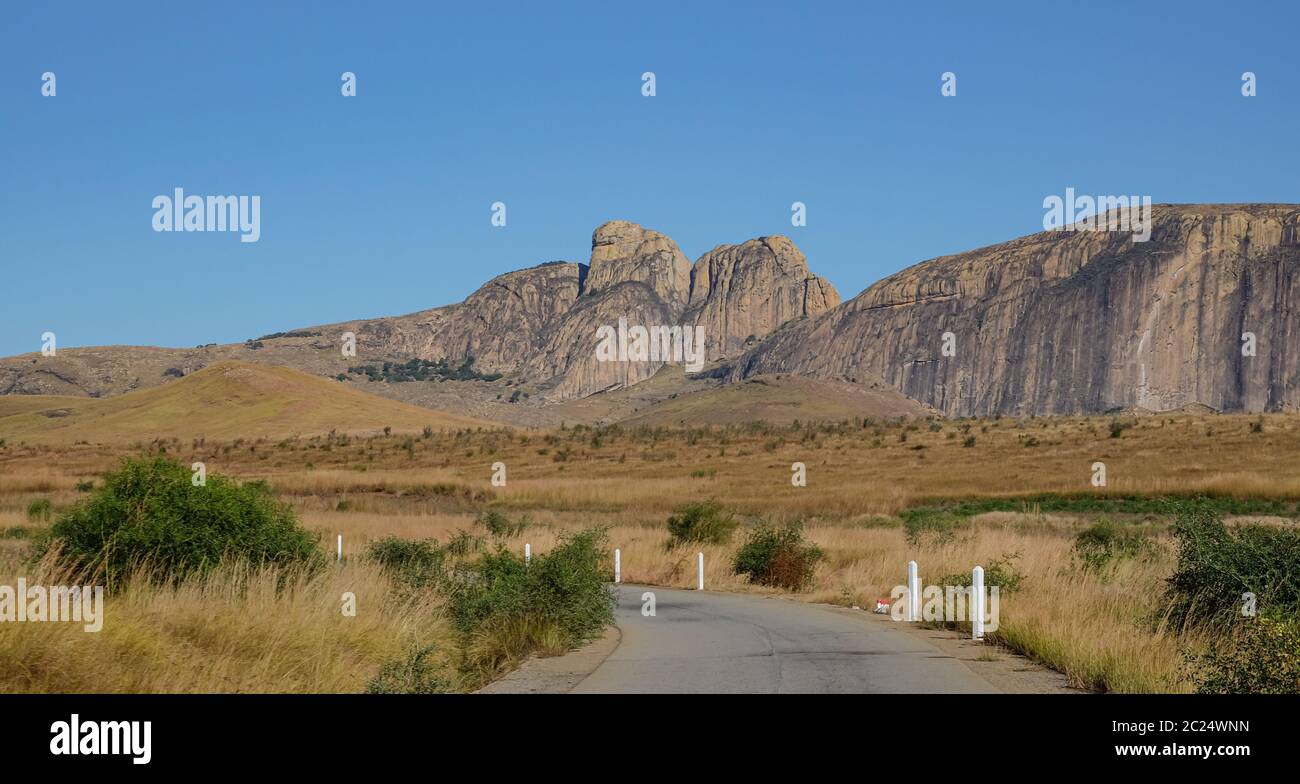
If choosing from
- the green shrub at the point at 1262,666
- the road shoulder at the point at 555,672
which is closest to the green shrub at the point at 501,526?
the road shoulder at the point at 555,672

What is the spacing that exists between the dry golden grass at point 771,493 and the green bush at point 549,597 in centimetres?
152

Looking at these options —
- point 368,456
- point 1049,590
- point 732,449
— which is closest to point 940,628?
point 1049,590

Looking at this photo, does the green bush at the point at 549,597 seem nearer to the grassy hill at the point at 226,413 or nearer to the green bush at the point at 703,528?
the green bush at the point at 703,528

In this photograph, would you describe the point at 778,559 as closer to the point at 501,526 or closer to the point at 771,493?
the point at 501,526

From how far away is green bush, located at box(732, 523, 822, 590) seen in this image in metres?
28.2

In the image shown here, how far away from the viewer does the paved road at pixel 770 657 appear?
38.2 feet

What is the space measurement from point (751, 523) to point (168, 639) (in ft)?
118

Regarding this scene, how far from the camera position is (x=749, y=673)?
12.6 meters

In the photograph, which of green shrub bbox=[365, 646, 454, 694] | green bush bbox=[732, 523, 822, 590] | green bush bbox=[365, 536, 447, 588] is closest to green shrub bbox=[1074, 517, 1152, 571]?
green bush bbox=[732, 523, 822, 590]

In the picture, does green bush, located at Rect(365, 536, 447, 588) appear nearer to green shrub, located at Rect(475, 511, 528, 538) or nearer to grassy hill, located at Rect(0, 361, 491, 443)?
green shrub, located at Rect(475, 511, 528, 538)

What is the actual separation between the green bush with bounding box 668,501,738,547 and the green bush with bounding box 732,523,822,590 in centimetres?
487

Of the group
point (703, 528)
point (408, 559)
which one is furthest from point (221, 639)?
point (703, 528)

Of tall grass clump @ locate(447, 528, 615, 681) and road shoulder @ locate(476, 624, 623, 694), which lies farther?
tall grass clump @ locate(447, 528, 615, 681)
